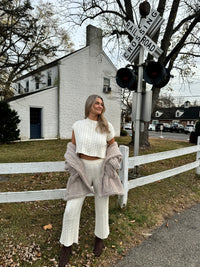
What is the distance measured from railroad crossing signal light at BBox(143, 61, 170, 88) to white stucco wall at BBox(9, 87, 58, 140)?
11662 mm

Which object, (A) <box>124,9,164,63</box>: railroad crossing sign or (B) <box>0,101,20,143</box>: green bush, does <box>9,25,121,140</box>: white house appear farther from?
(A) <box>124,9,164,63</box>: railroad crossing sign

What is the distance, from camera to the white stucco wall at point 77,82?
15.5m

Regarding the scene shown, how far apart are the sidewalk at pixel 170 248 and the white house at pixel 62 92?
11.9m

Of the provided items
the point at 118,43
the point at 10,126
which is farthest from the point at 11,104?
the point at 118,43

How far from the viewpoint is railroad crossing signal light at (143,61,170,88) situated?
3.81 metres

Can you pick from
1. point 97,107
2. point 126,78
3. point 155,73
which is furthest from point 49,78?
point 97,107

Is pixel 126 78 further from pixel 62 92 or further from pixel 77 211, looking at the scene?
pixel 62 92

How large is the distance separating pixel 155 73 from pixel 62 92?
491 inches

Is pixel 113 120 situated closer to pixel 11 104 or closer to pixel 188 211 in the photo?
pixel 11 104

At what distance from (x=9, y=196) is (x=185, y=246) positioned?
261 centimetres

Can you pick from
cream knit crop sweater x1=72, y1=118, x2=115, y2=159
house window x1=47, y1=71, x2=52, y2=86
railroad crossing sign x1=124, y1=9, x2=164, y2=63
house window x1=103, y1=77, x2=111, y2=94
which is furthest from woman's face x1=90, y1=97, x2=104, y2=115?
house window x1=103, y1=77, x2=111, y2=94

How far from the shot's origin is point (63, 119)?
1559cm

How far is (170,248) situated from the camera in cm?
260

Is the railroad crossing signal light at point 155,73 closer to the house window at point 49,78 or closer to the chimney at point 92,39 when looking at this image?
the house window at point 49,78
